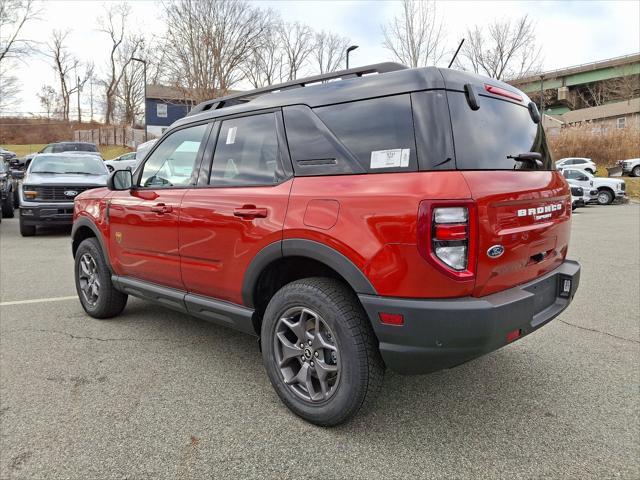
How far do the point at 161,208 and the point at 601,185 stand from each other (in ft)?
77.2

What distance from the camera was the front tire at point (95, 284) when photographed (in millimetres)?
4410

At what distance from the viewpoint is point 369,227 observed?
2.30m

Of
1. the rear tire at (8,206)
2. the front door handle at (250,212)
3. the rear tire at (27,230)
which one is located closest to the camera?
the front door handle at (250,212)

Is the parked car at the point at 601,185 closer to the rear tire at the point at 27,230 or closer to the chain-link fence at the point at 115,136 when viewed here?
the rear tire at the point at 27,230

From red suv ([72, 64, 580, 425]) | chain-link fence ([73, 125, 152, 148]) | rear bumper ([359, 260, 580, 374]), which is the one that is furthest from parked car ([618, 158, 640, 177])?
chain-link fence ([73, 125, 152, 148])

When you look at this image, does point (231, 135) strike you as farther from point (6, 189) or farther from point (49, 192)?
point (6, 189)

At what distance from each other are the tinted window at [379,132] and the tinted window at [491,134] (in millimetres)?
224

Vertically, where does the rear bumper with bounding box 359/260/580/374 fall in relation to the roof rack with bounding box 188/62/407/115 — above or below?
below

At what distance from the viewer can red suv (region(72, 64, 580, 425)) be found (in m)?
2.20

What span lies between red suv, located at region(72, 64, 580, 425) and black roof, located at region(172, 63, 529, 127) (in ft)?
0.03

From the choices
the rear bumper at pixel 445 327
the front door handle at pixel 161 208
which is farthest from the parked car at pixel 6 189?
the rear bumper at pixel 445 327

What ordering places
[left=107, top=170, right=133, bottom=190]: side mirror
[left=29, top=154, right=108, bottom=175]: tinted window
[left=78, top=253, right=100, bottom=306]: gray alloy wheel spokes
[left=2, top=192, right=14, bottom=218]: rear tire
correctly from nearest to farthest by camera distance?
1. [left=107, top=170, right=133, bottom=190]: side mirror
2. [left=78, top=253, right=100, bottom=306]: gray alloy wheel spokes
3. [left=29, top=154, right=108, bottom=175]: tinted window
4. [left=2, top=192, right=14, bottom=218]: rear tire

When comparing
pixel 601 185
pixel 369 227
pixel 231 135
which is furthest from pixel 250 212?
pixel 601 185

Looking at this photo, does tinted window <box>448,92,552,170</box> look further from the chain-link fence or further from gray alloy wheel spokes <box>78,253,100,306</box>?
the chain-link fence
